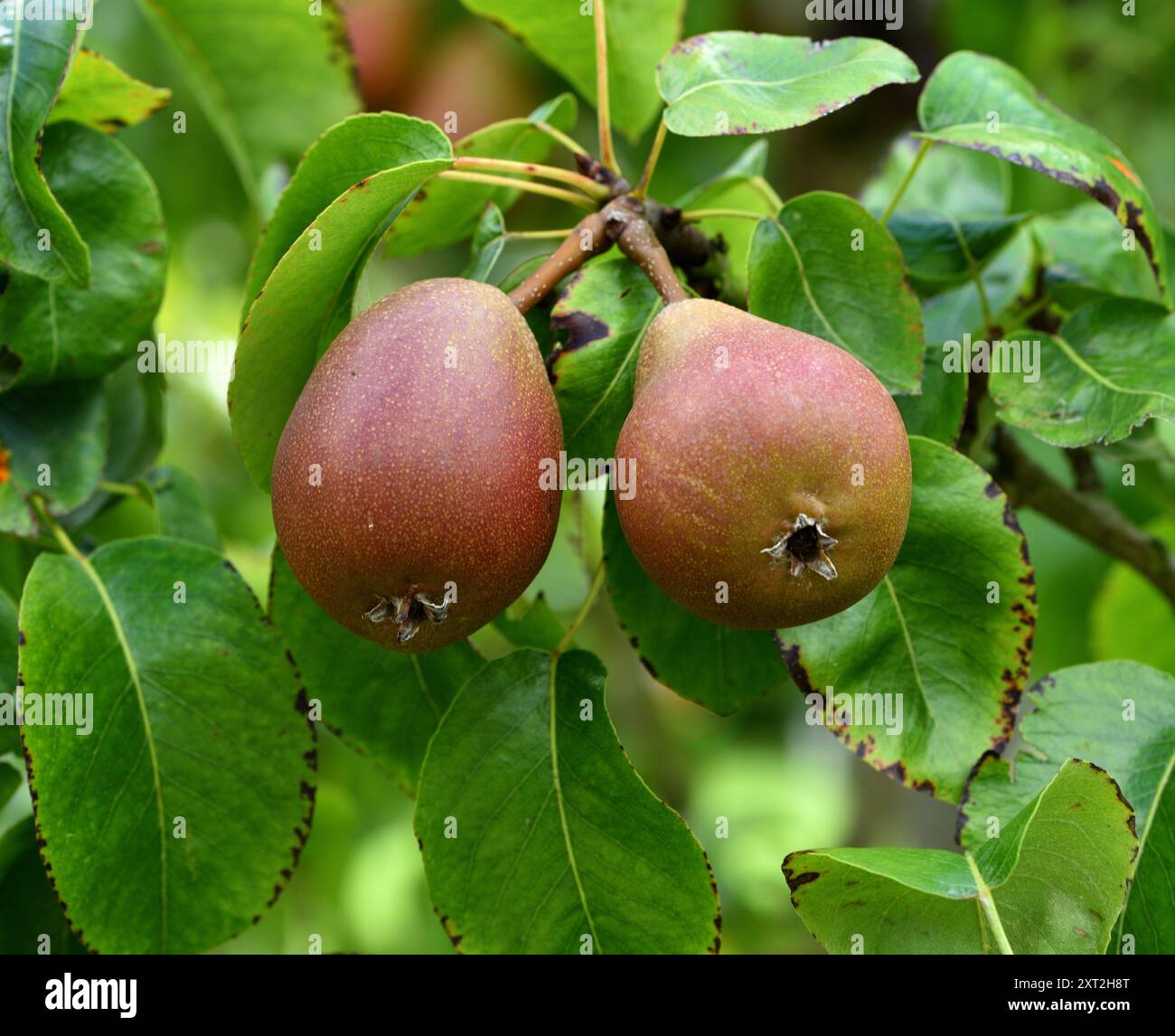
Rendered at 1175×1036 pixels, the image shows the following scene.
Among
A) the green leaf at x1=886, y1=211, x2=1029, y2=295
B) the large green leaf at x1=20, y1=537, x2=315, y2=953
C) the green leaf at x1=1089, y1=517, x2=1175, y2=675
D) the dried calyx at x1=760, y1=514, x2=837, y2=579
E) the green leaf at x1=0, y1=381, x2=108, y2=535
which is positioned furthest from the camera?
the green leaf at x1=1089, y1=517, x2=1175, y2=675

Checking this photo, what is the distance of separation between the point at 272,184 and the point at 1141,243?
88 centimetres

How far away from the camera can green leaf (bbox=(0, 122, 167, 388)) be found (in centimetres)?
109

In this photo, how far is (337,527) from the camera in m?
0.78

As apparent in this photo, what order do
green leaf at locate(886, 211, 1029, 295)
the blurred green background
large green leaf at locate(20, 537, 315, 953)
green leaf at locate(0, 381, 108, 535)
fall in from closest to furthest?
large green leaf at locate(20, 537, 315, 953)
green leaf at locate(0, 381, 108, 535)
green leaf at locate(886, 211, 1029, 295)
the blurred green background

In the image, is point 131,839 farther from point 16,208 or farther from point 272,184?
point 272,184

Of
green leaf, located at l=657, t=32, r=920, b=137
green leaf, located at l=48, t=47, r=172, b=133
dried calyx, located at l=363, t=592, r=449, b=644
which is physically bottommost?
dried calyx, located at l=363, t=592, r=449, b=644

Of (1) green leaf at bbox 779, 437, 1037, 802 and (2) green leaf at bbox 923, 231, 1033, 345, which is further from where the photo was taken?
(2) green leaf at bbox 923, 231, 1033, 345

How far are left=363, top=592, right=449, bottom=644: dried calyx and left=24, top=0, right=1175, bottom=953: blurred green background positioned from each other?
52 centimetres

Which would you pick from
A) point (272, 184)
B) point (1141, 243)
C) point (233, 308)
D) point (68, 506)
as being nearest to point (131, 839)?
point (68, 506)

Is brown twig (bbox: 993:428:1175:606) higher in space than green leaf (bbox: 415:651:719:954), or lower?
higher

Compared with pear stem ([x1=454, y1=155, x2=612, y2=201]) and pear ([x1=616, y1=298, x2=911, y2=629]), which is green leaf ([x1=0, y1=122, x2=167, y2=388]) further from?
pear ([x1=616, y1=298, x2=911, y2=629])

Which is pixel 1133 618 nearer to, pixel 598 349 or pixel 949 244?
pixel 949 244
